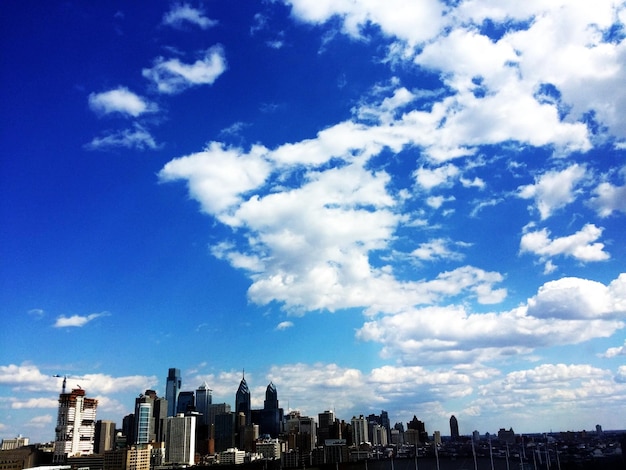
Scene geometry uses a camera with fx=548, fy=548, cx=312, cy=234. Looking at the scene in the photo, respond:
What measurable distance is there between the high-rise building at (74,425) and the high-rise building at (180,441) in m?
24.1

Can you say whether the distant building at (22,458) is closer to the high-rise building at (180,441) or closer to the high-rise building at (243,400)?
the high-rise building at (180,441)

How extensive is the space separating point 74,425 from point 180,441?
1213 inches

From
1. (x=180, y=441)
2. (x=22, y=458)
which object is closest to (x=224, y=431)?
(x=180, y=441)

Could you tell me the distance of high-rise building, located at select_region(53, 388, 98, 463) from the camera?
109562mm

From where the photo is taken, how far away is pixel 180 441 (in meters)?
136

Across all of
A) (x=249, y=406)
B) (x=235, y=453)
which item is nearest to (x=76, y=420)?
(x=235, y=453)

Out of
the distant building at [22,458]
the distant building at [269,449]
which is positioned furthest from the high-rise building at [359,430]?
the distant building at [22,458]

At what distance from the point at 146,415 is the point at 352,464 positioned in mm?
54355

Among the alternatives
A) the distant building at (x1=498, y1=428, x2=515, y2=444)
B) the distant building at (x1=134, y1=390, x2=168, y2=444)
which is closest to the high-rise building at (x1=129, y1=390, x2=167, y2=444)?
the distant building at (x1=134, y1=390, x2=168, y2=444)

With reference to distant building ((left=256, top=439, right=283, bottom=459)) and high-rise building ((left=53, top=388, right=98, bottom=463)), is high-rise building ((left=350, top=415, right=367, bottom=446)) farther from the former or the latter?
high-rise building ((left=53, top=388, right=98, bottom=463))

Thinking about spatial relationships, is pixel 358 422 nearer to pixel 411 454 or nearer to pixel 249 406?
pixel 411 454

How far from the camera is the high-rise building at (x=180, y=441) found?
133500 millimetres

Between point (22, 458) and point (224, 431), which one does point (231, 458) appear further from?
point (22, 458)

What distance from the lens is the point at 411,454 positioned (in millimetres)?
130250
